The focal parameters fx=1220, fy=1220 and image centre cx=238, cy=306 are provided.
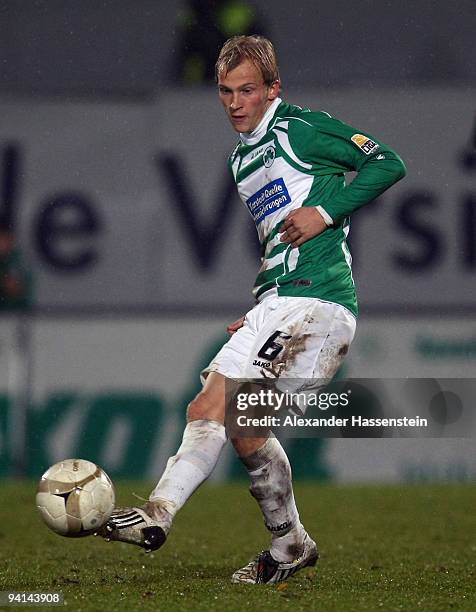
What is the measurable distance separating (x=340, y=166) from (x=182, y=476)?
141cm

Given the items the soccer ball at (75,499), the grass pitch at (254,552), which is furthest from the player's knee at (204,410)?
the grass pitch at (254,552)

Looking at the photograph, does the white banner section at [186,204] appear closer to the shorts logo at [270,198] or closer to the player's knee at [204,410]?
the shorts logo at [270,198]

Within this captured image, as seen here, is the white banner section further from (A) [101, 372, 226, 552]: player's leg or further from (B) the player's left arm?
(A) [101, 372, 226, 552]: player's leg

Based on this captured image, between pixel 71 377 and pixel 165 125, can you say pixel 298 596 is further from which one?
pixel 165 125

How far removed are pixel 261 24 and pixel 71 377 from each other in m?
4.64

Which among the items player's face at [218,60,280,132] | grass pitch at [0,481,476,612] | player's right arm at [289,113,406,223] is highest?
player's face at [218,60,280,132]

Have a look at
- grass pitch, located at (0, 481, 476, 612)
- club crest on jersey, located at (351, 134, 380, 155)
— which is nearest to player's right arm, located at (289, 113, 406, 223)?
club crest on jersey, located at (351, 134, 380, 155)

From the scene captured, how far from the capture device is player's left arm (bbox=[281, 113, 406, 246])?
15.3 feet

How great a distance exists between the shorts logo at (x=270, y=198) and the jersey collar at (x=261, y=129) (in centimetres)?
20

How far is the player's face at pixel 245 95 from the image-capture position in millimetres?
4789

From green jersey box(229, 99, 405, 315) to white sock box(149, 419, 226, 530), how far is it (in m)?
0.65

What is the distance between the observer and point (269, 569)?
494cm

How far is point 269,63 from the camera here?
4.84 meters

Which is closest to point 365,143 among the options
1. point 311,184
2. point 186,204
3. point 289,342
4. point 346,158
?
point 346,158
